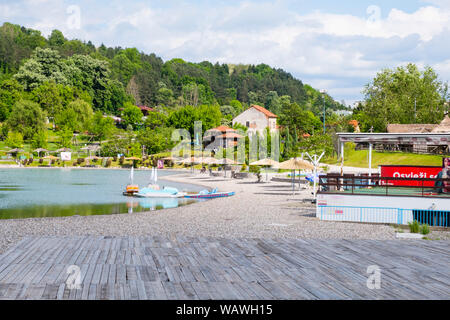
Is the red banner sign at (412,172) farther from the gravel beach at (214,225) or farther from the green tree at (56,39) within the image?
the green tree at (56,39)

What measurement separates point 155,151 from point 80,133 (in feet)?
63.3

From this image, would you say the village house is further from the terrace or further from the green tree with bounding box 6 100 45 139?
the terrace

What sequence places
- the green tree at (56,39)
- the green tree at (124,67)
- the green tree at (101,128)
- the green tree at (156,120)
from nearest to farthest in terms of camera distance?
the green tree at (101,128), the green tree at (156,120), the green tree at (56,39), the green tree at (124,67)

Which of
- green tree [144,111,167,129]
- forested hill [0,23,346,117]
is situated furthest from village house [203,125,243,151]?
forested hill [0,23,346,117]

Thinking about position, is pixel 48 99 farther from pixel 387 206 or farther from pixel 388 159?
pixel 387 206

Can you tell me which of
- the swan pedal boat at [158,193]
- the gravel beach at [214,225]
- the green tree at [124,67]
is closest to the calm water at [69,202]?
the swan pedal boat at [158,193]

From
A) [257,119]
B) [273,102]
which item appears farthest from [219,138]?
[273,102]

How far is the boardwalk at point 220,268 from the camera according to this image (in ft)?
21.5

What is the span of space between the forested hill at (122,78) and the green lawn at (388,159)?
6314 centimetres

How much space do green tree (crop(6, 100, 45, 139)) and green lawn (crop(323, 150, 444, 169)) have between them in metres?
49.5

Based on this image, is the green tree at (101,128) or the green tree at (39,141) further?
the green tree at (101,128)

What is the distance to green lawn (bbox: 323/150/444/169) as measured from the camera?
49.5 metres
